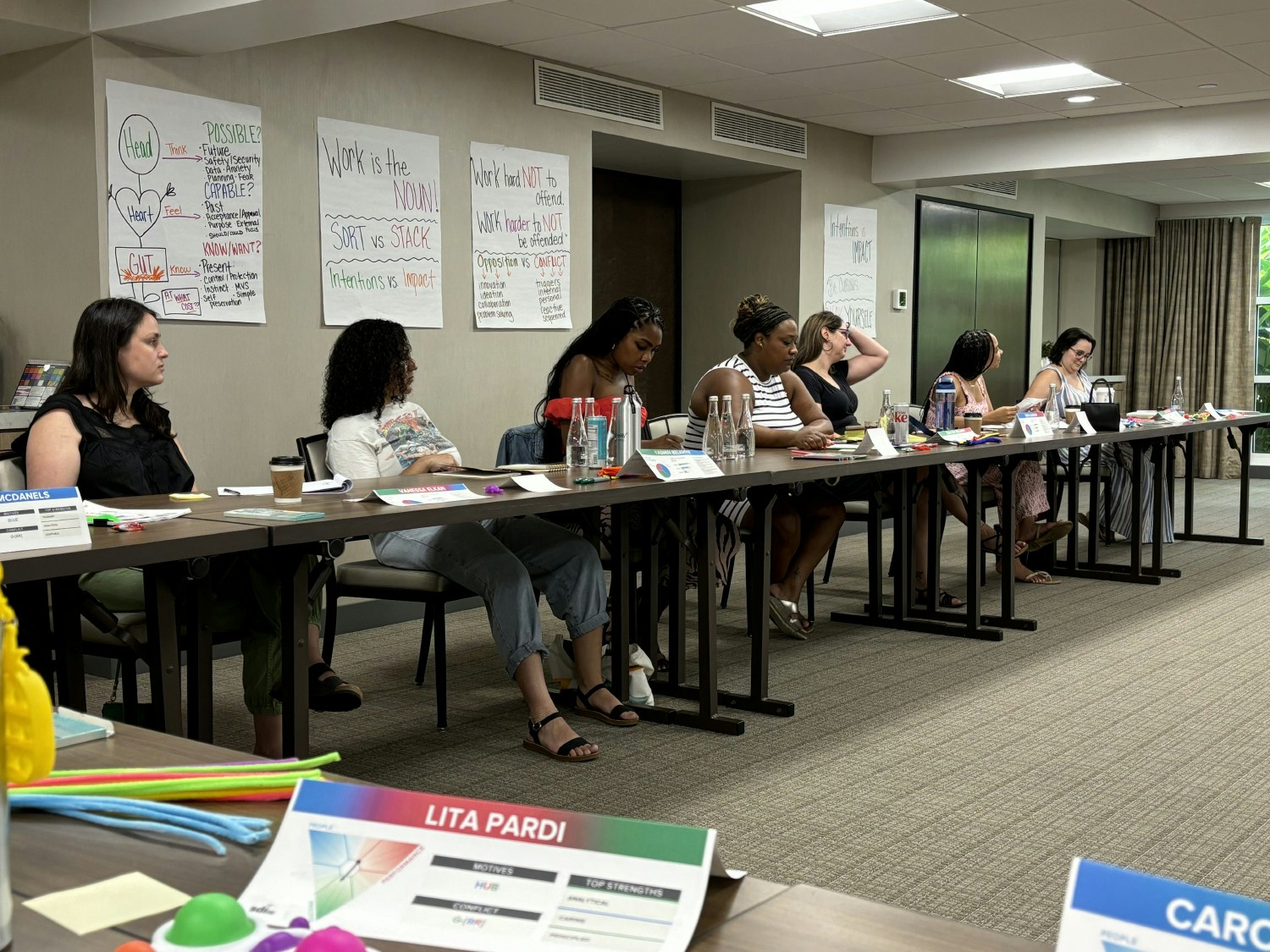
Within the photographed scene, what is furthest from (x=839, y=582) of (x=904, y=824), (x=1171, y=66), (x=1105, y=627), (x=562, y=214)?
(x=904, y=824)

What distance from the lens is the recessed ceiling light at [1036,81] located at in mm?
5973

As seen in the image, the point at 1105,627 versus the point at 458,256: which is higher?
the point at 458,256

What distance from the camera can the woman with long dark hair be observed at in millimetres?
5500

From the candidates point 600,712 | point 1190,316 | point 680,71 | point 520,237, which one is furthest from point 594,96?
point 1190,316

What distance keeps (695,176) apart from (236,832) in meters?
6.93

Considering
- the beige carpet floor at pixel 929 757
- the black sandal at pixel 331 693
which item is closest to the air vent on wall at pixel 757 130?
the beige carpet floor at pixel 929 757

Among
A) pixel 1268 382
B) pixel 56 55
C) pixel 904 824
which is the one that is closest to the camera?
pixel 904 824

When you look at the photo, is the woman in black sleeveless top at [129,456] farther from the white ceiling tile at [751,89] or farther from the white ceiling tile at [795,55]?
the white ceiling tile at [751,89]

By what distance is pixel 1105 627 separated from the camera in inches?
190

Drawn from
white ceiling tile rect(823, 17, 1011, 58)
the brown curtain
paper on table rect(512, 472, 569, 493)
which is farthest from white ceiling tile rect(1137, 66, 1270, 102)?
the brown curtain

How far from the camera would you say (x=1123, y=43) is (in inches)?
210

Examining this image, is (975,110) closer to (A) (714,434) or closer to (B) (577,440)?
(A) (714,434)

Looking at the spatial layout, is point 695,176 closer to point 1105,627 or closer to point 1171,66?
point 1171,66

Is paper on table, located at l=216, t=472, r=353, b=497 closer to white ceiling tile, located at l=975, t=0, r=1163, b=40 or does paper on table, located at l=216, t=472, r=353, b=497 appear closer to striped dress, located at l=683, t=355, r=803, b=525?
striped dress, located at l=683, t=355, r=803, b=525
